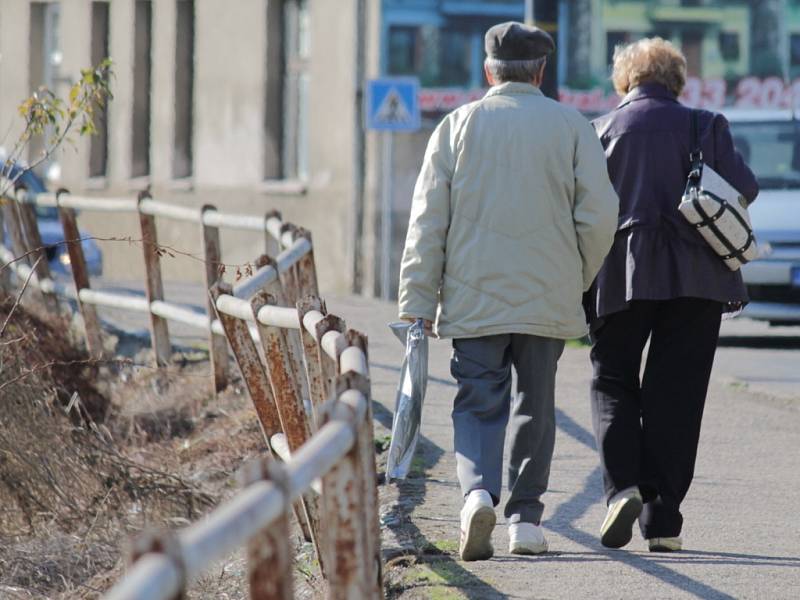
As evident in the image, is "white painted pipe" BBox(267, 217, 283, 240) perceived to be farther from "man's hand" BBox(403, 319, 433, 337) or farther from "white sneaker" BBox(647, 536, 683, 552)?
"white sneaker" BBox(647, 536, 683, 552)

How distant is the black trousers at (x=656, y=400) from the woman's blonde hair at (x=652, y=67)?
0.70 metres

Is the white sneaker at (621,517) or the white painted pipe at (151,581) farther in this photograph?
the white sneaker at (621,517)

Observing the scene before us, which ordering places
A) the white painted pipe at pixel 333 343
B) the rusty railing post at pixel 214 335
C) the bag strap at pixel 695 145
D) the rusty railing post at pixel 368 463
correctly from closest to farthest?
the rusty railing post at pixel 368 463, the white painted pipe at pixel 333 343, the bag strap at pixel 695 145, the rusty railing post at pixel 214 335

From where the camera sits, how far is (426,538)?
5.50 metres

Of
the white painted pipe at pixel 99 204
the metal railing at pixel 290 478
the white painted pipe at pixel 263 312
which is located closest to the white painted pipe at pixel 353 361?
the metal railing at pixel 290 478

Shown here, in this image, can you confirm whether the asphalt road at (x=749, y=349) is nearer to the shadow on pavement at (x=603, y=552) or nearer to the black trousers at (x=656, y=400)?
the shadow on pavement at (x=603, y=552)

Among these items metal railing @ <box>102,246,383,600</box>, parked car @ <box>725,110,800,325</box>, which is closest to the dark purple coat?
metal railing @ <box>102,246,383,600</box>

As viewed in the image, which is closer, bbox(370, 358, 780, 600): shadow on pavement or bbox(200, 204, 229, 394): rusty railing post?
bbox(370, 358, 780, 600): shadow on pavement

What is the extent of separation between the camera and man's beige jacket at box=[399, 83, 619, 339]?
206 inches

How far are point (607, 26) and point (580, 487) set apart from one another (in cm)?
A: 1498

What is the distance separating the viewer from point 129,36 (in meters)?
24.9

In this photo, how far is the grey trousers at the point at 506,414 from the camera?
207 inches

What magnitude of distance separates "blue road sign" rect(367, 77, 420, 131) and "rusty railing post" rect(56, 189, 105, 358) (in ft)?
23.4

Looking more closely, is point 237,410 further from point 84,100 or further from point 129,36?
point 129,36
